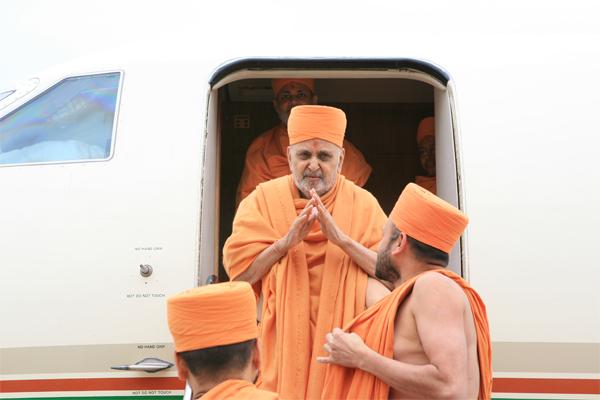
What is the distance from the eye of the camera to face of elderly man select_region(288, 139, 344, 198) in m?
4.24

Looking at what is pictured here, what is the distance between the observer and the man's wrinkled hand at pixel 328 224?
3.97 metres

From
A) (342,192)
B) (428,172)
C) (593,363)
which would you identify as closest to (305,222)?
(342,192)

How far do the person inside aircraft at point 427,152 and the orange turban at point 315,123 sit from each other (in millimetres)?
1665


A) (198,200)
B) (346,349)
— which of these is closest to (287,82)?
(198,200)

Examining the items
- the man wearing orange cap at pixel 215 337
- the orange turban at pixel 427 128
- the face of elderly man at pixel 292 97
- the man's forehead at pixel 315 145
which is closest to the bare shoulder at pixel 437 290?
the man wearing orange cap at pixel 215 337

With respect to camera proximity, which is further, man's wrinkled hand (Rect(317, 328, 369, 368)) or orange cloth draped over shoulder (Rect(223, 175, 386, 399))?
orange cloth draped over shoulder (Rect(223, 175, 386, 399))

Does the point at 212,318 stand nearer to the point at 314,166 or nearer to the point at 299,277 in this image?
the point at 299,277

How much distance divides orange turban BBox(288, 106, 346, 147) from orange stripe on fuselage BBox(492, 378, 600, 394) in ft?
4.96

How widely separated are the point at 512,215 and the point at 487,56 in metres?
0.98

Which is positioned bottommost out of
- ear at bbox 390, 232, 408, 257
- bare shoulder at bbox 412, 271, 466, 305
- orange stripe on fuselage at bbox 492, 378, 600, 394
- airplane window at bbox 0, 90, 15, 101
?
orange stripe on fuselage at bbox 492, 378, 600, 394

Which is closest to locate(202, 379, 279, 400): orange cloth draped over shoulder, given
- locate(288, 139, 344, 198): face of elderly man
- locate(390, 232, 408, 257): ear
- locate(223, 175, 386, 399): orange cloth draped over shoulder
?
locate(390, 232, 408, 257): ear

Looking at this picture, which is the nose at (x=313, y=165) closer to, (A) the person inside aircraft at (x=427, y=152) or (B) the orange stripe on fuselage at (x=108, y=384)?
(B) the orange stripe on fuselage at (x=108, y=384)

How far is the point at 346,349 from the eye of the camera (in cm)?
318

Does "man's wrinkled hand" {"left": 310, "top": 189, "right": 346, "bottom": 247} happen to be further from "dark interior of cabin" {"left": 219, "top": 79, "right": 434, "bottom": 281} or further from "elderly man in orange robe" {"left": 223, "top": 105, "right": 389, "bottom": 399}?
"dark interior of cabin" {"left": 219, "top": 79, "right": 434, "bottom": 281}
